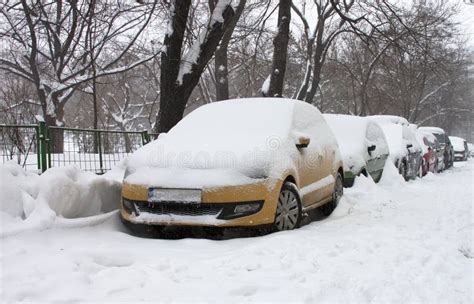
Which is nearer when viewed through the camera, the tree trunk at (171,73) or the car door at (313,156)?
the car door at (313,156)

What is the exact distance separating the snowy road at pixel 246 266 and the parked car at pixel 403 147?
21.0 feet

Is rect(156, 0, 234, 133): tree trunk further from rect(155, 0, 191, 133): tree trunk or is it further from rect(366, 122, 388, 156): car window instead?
rect(366, 122, 388, 156): car window

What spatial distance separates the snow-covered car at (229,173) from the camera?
4637 millimetres

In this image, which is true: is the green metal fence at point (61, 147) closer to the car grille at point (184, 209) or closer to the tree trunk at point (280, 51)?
the car grille at point (184, 209)

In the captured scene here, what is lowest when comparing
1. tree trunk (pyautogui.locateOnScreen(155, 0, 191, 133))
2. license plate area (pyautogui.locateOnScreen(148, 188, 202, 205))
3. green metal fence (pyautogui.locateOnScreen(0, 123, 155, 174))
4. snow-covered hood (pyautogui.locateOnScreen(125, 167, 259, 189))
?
license plate area (pyautogui.locateOnScreen(148, 188, 202, 205))

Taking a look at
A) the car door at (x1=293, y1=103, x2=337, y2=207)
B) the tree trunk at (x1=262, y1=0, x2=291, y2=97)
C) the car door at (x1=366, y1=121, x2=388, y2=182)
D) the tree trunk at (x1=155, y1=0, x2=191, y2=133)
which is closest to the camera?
the car door at (x1=293, y1=103, x2=337, y2=207)

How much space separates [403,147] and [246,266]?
30.5 ft

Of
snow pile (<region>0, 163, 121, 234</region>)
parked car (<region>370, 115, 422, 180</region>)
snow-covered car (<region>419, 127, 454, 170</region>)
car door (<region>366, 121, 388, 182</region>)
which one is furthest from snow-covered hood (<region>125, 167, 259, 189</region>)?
snow-covered car (<region>419, 127, 454, 170</region>)

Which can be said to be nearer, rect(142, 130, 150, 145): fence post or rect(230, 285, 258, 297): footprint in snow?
rect(230, 285, 258, 297): footprint in snow

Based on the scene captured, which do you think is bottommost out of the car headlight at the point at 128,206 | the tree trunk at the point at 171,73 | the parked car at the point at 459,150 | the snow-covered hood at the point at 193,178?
the parked car at the point at 459,150

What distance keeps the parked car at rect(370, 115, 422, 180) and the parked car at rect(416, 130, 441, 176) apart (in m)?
1.10

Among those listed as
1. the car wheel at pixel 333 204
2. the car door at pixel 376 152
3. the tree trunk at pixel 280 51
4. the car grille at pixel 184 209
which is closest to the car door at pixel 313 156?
the car wheel at pixel 333 204

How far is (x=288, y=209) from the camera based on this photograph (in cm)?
515

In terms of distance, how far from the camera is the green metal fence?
21.3 ft
